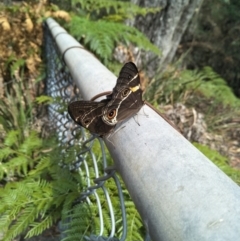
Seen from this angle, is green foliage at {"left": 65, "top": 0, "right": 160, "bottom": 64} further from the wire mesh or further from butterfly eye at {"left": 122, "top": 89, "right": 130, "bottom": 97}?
butterfly eye at {"left": 122, "top": 89, "right": 130, "bottom": 97}

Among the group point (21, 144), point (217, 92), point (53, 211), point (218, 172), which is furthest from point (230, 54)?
point (218, 172)

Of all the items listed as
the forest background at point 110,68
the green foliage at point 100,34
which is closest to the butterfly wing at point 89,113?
the forest background at point 110,68

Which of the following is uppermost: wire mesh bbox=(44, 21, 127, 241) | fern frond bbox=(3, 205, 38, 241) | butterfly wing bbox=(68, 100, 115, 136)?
butterfly wing bbox=(68, 100, 115, 136)

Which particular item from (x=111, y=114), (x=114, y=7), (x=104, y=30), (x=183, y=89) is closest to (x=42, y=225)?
(x=111, y=114)

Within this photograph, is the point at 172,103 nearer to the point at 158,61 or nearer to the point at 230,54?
the point at 158,61

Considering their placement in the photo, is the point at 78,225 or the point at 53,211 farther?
the point at 53,211

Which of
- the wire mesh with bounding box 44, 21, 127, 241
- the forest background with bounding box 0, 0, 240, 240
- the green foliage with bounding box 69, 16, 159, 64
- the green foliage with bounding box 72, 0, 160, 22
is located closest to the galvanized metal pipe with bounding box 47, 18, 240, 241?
the wire mesh with bounding box 44, 21, 127, 241
